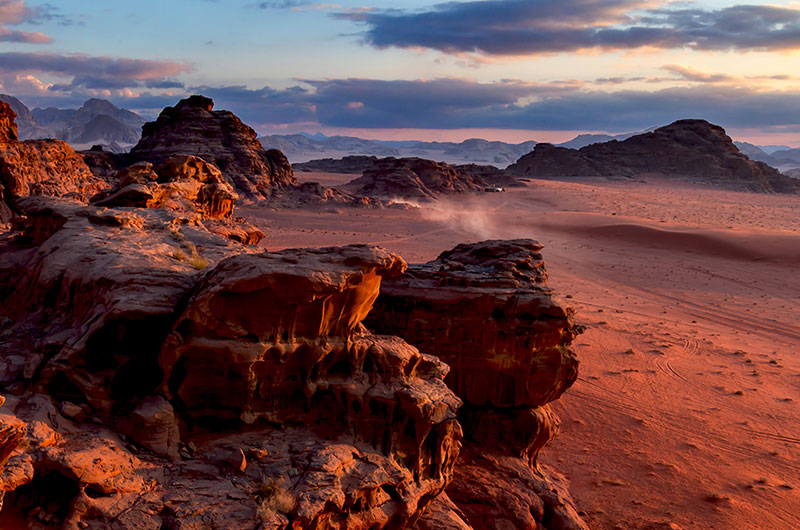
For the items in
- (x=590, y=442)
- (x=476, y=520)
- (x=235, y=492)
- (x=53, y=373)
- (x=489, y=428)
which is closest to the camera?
(x=235, y=492)

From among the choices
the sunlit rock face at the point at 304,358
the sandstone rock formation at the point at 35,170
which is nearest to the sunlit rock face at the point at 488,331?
the sunlit rock face at the point at 304,358

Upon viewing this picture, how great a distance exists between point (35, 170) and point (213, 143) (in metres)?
19.9

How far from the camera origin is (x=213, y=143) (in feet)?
140

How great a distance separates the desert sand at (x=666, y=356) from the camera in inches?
353

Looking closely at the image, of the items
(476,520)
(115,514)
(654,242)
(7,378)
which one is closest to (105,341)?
(7,378)

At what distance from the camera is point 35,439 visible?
425cm

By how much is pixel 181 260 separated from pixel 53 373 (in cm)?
213

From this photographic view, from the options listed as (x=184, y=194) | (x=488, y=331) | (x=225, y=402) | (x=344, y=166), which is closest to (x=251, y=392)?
(x=225, y=402)

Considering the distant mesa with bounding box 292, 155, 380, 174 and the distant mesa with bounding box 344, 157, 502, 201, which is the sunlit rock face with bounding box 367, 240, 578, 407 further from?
the distant mesa with bounding box 292, 155, 380, 174

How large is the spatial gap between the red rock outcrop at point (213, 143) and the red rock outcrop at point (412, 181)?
11.0 metres

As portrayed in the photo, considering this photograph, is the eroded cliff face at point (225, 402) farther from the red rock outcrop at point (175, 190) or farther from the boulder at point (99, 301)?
the red rock outcrop at point (175, 190)

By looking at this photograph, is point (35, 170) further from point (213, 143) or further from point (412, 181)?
point (412, 181)

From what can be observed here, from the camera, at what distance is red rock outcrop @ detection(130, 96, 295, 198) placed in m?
41.0

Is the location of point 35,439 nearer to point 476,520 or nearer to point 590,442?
point 476,520
